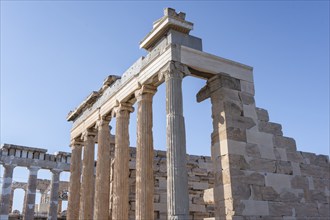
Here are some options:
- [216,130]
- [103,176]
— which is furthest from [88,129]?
[216,130]

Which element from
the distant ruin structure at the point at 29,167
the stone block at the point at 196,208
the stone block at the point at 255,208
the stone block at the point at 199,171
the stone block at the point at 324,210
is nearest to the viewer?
the stone block at the point at 255,208

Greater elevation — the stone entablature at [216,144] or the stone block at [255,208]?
the stone entablature at [216,144]

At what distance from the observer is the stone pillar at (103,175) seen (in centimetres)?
1625

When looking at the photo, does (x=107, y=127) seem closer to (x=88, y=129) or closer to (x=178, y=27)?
(x=88, y=129)

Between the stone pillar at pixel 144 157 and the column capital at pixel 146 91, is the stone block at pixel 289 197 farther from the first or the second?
the column capital at pixel 146 91

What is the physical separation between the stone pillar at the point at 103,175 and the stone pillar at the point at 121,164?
1408 millimetres

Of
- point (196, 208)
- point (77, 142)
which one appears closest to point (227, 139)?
point (196, 208)

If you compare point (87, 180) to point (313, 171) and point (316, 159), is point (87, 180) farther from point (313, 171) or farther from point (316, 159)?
point (316, 159)

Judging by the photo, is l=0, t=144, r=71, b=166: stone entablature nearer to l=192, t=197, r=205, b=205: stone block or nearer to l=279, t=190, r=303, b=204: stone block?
l=192, t=197, r=205, b=205: stone block

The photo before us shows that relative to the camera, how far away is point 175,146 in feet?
38.3

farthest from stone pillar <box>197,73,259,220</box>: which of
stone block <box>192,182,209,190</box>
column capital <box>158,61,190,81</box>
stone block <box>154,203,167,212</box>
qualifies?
stone block <box>192,182,209,190</box>

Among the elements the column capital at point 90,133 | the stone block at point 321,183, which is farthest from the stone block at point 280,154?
the column capital at point 90,133

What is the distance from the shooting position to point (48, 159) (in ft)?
101

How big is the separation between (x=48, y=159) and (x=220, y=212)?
71.5 ft
